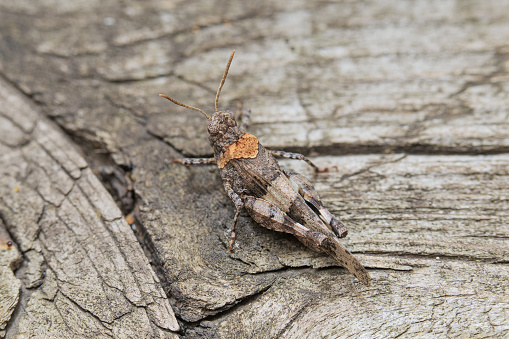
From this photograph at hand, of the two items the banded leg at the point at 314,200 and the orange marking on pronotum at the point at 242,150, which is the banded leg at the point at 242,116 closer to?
the orange marking on pronotum at the point at 242,150

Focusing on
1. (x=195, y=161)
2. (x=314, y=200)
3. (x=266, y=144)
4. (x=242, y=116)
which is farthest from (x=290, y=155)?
(x=195, y=161)

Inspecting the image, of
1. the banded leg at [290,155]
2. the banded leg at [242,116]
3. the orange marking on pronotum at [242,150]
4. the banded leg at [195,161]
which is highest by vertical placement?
the banded leg at [242,116]

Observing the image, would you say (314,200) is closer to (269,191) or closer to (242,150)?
(269,191)

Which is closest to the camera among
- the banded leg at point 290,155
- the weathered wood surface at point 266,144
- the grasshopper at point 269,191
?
the weathered wood surface at point 266,144

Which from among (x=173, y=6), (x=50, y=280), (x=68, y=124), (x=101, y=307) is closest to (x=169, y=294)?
(x=101, y=307)

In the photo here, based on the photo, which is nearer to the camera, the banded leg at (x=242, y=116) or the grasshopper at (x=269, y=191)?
the grasshopper at (x=269, y=191)

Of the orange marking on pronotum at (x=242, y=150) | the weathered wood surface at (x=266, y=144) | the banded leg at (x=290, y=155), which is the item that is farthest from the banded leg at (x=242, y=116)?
the banded leg at (x=290, y=155)

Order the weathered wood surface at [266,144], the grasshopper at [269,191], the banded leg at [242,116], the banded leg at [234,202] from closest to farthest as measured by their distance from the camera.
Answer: the weathered wood surface at [266,144] < the grasshopper at [269,191] < the banded leg at [234,202] < the banded leg at [242,116]

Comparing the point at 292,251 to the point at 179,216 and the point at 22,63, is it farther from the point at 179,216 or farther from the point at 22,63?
the point at 22,63
